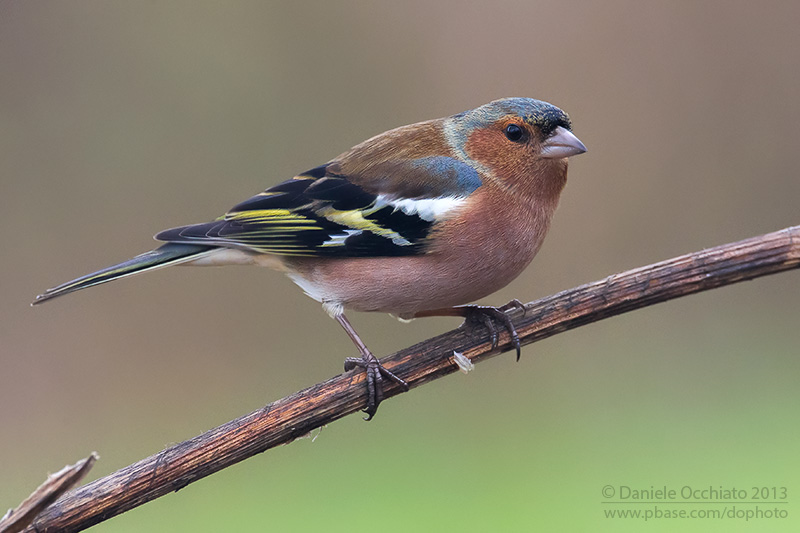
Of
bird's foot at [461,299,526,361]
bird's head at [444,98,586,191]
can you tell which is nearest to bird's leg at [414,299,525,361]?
bird's foot at [461,299,526,361]

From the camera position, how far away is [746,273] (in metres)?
2.86

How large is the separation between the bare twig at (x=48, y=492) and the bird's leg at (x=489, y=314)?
1.61 meters

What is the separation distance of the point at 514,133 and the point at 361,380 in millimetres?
1441

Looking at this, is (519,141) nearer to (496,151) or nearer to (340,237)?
(496,151)

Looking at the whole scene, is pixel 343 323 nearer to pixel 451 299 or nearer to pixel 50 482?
pixel 451 299

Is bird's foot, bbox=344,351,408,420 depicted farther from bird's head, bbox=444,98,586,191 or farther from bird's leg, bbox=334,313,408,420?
bird's head, bbox=444,98,586,191

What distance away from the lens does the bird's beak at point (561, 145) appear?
143 inches

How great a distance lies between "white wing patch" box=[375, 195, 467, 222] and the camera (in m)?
3.62

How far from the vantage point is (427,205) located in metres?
3.69

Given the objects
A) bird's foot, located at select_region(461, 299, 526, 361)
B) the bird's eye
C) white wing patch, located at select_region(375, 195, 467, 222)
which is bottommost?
bird's foot, located at select_region(461, 299, 526, 361)

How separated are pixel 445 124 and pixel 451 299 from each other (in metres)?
1.06

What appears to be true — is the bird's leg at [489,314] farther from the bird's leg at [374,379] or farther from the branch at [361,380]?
the bird's leg at [374,379]

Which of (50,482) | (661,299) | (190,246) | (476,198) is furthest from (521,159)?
(50,482)

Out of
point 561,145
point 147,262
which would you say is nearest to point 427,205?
point 561,145
